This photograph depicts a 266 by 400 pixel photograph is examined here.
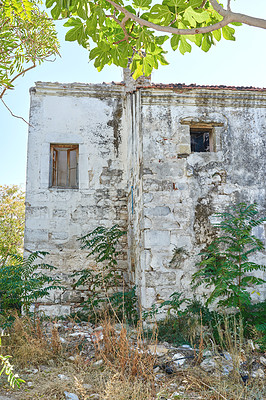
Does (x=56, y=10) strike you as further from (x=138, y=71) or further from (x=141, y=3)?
(x=138, y=71)

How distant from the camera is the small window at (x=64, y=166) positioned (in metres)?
8.34

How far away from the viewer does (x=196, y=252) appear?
20.5 feet

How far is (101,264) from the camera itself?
26.0 feet

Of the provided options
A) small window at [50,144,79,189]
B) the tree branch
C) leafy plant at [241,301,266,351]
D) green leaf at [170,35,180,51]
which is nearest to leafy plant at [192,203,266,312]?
leafy plant at [241,301,266,351]

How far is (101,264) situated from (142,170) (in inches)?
98.8

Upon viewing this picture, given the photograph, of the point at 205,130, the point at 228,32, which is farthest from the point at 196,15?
the point at 205,130

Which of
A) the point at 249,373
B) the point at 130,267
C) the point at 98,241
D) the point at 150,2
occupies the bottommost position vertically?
the point at 249,373

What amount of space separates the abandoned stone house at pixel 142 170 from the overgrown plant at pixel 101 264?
0.22m

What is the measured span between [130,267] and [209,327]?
7.89ft

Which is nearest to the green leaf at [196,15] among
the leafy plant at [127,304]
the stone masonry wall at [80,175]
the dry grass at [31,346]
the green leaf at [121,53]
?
the green leaf at [121,53]

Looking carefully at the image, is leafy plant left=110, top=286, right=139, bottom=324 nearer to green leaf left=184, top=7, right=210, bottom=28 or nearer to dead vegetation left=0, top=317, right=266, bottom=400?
dead vegetation left=0, top=317, right=266, bottom=400

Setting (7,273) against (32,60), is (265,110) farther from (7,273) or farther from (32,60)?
(7,273)

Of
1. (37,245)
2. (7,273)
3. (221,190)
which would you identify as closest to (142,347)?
(7,273)

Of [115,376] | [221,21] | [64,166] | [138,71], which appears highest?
[221,21]
